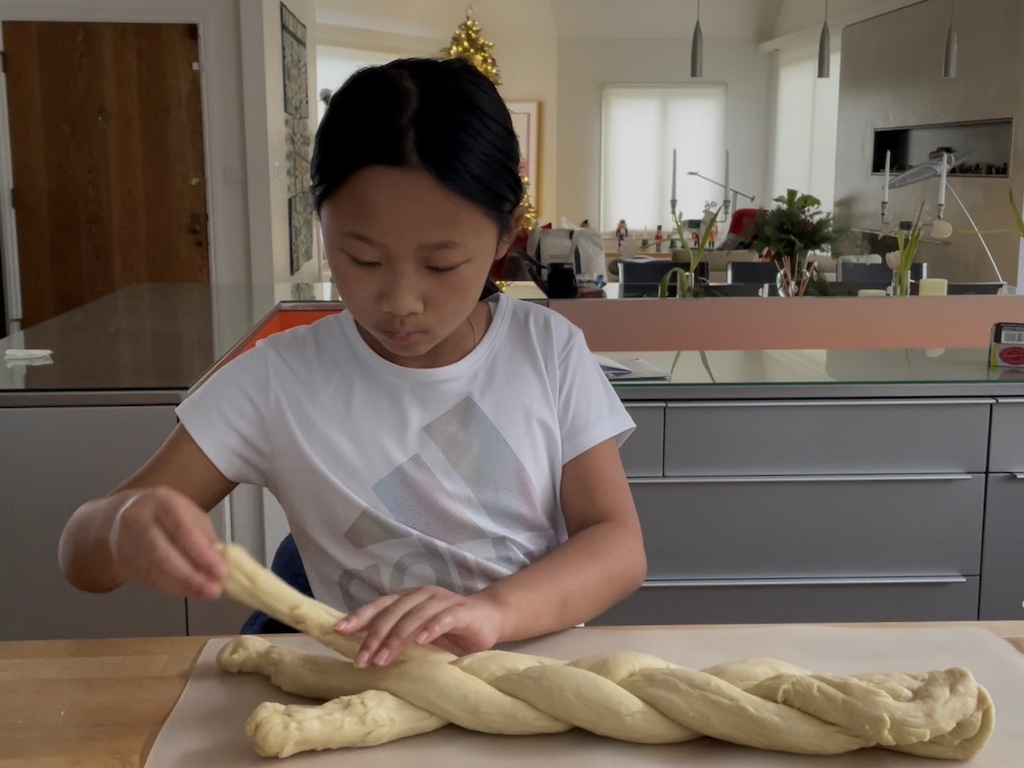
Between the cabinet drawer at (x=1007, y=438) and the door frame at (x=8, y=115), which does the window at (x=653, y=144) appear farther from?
→ the cabinet drawer at (x=1007, y=438)

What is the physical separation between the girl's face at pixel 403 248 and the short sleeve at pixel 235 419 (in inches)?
7.7

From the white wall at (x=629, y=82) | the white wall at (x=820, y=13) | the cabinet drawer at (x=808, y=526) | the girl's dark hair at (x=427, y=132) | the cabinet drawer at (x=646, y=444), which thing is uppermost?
the white wall at (x=820, y=13)

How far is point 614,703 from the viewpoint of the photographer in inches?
30.3

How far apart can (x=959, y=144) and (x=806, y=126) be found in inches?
126

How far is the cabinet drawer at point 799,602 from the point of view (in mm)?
2090

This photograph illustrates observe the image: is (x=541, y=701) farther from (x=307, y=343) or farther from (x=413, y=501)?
(x=307, y=343)

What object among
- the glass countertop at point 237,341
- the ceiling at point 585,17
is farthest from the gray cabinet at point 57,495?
the ceiling at point 585,17

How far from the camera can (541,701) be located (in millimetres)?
779

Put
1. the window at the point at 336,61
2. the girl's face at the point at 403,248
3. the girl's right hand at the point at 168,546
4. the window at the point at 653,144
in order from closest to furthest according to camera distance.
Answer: the girl's right hand at the point at 168,546 → the girl's face at the point at 403,248 → the window at the point at 336,61 → the window at the point at 653,144

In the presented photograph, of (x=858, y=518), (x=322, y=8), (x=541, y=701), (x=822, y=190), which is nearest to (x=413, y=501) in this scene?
(x=541, y=701)

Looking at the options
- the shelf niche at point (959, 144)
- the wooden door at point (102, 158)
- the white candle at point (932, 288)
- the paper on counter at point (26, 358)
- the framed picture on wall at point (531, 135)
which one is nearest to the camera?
the paper on counter at point (26, 358)

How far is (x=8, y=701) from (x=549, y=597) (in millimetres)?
455

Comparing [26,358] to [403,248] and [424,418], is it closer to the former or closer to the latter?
[424,418]

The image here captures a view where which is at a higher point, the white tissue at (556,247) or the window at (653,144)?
the window at (653,144)
